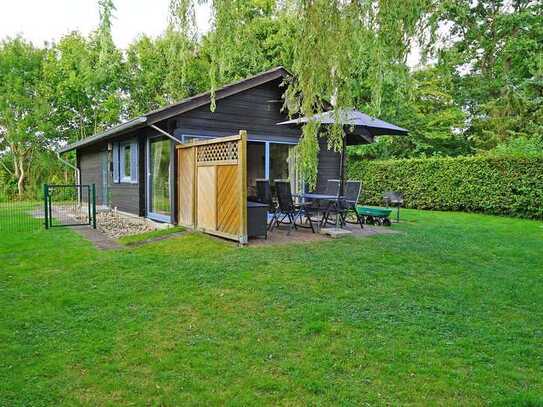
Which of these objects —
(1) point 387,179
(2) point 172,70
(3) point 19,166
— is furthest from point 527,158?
(3) point 19,166

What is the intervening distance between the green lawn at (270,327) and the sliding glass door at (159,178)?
8.72 ft

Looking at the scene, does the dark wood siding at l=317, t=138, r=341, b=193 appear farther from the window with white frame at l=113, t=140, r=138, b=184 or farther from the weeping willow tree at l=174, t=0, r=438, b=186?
the weeping willow tree at l=174, t=0, r=438, b=186

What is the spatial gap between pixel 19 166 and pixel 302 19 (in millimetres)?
21561

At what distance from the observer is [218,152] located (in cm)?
675

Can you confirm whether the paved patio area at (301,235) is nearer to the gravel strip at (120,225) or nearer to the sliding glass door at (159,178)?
the sliding glass door at (159,178)

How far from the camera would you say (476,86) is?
1839 cm

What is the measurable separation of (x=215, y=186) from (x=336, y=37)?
3553 millimetres

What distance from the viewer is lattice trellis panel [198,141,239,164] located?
6.35m

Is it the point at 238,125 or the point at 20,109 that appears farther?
the point at 20,109

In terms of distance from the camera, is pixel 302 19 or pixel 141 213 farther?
pixel 141 213

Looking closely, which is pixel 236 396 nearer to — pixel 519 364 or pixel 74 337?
pixel 74 337

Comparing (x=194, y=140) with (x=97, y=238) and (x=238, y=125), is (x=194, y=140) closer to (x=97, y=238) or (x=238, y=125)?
(x=238, y=125)

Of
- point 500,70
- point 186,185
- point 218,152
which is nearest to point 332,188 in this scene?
point 186,185

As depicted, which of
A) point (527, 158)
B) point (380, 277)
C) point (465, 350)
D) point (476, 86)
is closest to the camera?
point (465, 350)
